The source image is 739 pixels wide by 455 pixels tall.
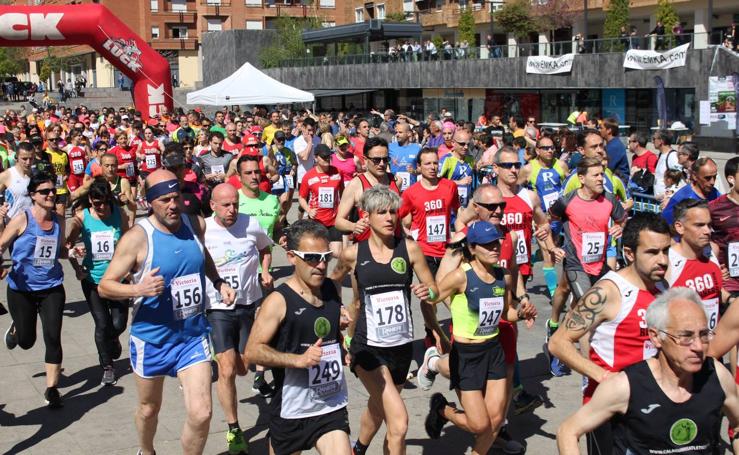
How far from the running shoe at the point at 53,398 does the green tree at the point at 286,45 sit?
50.4 m

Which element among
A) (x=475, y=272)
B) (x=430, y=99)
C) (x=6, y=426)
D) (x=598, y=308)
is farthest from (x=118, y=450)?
(x=430, y=99)

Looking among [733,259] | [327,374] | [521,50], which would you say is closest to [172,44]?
[521,50]

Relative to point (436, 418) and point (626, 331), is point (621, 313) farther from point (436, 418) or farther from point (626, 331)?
point (436, 418)

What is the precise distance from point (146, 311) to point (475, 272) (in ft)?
6.89

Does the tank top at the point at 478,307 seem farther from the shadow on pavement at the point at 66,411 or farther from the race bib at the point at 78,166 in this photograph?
the race bib at the point at 78,166

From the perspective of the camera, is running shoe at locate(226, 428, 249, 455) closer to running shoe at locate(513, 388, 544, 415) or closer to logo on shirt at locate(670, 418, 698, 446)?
running shoe at locate(513, 388, 544, 415)

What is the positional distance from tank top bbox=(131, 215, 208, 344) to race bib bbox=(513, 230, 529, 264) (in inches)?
129

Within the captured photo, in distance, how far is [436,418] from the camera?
6.43 metres

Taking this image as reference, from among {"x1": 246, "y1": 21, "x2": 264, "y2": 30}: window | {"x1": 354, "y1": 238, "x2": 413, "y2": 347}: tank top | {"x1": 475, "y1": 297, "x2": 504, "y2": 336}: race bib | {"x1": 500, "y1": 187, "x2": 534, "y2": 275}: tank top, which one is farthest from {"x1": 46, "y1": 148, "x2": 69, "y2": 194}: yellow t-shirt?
{"x1": 246, "y1": 21, "x2": 264, "y2": 30}: window

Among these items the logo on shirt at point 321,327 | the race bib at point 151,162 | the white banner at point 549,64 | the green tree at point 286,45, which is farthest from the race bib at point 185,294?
the green tree at point 286,45

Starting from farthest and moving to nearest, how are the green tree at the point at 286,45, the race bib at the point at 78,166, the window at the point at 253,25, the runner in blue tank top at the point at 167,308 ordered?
1. the window at the point at 253,25
2. the green tree at the point at 286,45
3. the race bib at the point at 78,166
4. the runner in blue tank top at the point at 167,308

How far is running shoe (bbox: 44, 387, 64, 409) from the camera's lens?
7.67 metres

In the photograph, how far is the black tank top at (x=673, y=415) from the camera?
12.6ft

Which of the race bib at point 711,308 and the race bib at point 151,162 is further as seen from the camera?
the race bib at point 151,162
